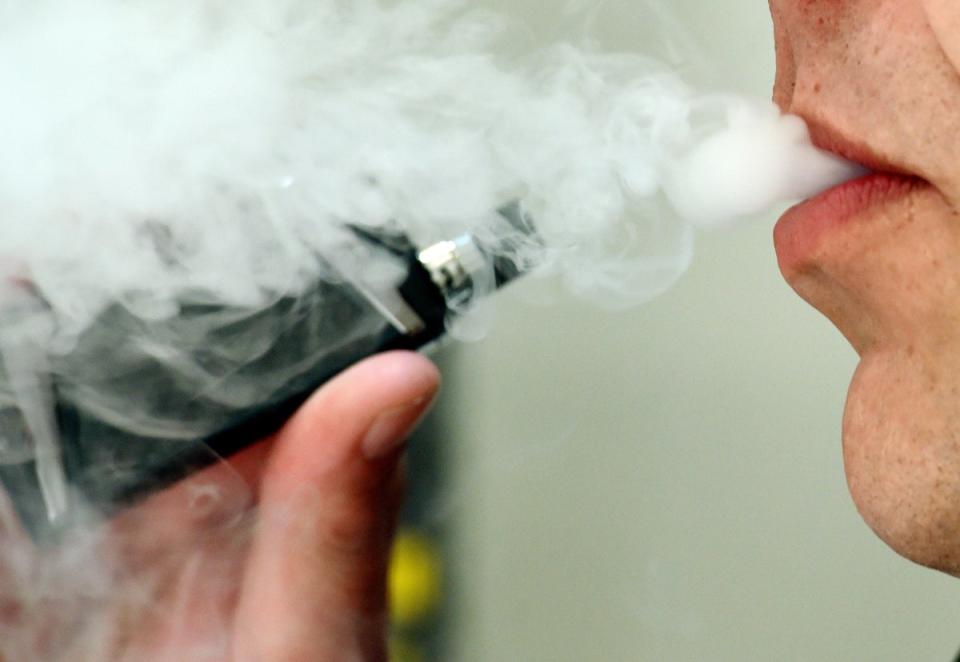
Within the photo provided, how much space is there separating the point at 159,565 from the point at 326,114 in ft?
1.24

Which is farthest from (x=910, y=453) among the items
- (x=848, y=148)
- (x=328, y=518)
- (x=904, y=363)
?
(x=328, y=518)

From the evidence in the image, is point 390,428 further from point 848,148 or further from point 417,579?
point 417,579

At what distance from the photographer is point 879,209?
44 cm

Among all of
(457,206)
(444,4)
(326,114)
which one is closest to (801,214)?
(457,206)

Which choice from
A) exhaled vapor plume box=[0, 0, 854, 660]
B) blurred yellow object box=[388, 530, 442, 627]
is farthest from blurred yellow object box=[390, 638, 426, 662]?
exhaled vapor plume box=[0, 0, 854, 660]

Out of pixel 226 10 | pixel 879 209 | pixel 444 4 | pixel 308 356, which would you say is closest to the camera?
pixel 879 209

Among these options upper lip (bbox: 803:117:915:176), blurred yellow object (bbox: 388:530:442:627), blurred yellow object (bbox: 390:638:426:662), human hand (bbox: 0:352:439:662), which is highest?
upper lip (bbox: 803:117:915:176)

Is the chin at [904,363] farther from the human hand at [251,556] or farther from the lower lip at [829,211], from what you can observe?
the human hand at [251,556]

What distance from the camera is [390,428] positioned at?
1.99 feet

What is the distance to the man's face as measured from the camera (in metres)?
0.39

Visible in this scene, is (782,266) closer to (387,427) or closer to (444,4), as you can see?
(387,427)

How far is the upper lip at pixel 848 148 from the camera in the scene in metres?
0.42

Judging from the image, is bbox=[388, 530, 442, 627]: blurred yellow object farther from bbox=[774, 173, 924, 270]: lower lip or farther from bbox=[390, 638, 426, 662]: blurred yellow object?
bbox=[774, 173, 924, 270]: lower lip

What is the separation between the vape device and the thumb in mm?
34
